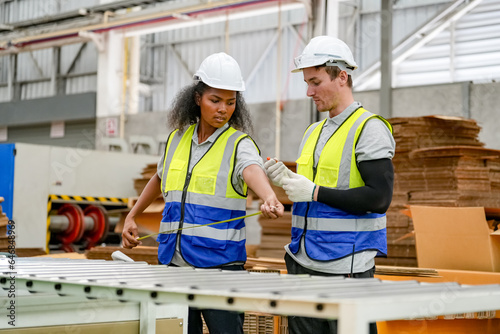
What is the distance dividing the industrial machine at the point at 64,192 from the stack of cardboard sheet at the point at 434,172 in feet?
12.9

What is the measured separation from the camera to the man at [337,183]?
257 cm

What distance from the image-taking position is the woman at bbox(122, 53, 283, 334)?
9.27ft

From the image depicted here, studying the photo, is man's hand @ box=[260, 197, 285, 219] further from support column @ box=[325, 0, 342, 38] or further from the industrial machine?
support column @ box=[325, 0, 342, 38]

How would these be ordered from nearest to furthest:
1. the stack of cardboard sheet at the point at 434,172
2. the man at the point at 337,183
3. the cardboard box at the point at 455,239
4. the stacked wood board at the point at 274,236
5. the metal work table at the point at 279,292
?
the metal work table at the point at 279,292 → the man at the point at 337,183 → the cardboard box at the point at 455,239 → the stack of cardboard sheet at the point at 434,172 → the stacked wood board at the point at 274,236

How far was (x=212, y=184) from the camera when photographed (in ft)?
9.52

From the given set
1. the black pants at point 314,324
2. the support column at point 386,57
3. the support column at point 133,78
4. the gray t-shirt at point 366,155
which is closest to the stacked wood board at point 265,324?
the black pants at point 314,324

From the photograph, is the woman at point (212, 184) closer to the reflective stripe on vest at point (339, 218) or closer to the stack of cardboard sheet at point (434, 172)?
the reflective stripe on vest at point (339, 218)

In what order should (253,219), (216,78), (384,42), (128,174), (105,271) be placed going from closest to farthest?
1. (105,271)
2. (216,78)
3. (384,42)
4. (128,174)
5. (253,219)

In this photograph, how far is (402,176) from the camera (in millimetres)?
5145

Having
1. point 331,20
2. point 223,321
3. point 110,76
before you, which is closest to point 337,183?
point 223,321

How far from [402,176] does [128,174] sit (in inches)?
166

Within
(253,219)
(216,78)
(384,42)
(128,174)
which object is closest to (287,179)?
(216,78)

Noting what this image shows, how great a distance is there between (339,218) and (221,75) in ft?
2.75

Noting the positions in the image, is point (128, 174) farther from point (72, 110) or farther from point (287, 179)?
point (287, 179)
